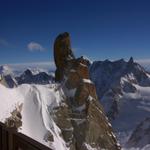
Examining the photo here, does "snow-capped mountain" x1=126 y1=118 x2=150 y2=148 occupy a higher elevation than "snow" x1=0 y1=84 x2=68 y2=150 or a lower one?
lower

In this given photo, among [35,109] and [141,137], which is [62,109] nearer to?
[35,109]

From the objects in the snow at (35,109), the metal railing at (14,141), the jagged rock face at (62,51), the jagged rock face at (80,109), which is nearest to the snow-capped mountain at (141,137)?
the jagged rock face at (80,109)

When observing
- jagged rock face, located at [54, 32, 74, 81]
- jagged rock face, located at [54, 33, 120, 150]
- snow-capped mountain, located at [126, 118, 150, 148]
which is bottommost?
snow-capped mountain, located at [126, 118, 150, 148]

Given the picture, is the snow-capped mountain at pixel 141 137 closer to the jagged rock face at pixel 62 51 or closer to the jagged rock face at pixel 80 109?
the jagged rock face at pixel 80 109

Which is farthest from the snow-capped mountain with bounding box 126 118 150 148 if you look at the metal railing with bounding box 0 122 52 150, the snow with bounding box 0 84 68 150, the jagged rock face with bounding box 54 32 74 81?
the metal railing with bounding box 0 122 52 150

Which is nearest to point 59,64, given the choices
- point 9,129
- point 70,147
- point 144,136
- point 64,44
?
point 64,44

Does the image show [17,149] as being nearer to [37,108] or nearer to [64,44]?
[37,108]

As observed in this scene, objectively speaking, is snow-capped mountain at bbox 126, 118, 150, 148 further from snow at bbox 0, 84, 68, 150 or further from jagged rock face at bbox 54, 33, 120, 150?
snow at bbox 0, 84, 68, 150
